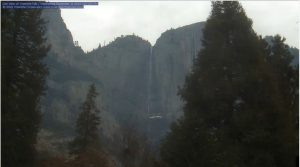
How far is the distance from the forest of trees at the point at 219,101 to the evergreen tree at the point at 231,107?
4 centimetres

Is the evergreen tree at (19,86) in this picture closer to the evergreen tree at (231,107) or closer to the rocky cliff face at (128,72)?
the evergreen tree at (231,107)

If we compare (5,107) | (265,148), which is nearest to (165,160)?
(265,148)

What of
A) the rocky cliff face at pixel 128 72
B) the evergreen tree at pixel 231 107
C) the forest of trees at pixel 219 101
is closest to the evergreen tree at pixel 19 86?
the forest of trees at pixel 219 101

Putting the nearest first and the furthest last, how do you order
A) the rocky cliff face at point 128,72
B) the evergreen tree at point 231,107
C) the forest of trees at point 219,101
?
the evergreen tree at point 231,107
the forest of trees at point 219,101
the rocky cliff face at point 128,72

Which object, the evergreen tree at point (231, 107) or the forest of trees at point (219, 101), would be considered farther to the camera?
the forest of trees at point (219, 101)

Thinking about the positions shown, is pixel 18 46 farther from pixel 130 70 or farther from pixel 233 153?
pixel 130 70

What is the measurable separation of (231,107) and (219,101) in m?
0.63

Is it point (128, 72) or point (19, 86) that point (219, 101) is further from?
point (128, 72)

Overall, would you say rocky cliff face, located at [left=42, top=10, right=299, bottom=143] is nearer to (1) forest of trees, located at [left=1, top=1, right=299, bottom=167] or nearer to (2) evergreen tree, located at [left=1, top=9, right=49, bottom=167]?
(2) evergreen tree, located at [left=1, top=9, right=49, bottom=167]

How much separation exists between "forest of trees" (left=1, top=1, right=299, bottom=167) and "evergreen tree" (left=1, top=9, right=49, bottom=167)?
5 centimetres

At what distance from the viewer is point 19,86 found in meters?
25.5

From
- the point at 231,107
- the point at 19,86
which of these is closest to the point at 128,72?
the point at 19,86

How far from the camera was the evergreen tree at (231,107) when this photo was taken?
1730 cm

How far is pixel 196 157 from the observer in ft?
55.2
